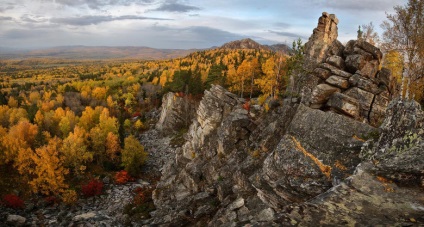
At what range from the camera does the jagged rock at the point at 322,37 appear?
119ft

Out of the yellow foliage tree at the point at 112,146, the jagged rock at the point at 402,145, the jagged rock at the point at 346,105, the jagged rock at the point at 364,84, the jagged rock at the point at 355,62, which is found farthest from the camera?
the yellow foliage tree at the point at 112,146

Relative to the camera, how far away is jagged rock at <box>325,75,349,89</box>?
2573 cm

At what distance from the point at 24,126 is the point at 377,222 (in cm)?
8248

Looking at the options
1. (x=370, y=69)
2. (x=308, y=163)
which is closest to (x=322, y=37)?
(x=370, y=69)

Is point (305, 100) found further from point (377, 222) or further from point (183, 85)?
point (183, 85)

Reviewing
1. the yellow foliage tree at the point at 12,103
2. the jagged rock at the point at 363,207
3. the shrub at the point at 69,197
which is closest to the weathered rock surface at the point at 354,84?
the jagged rock at the point at 363,207

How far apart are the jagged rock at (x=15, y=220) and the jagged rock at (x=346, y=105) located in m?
48.4

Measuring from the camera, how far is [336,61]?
2827 centimetres

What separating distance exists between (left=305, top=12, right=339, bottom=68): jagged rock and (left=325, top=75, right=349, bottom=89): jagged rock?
9.90m

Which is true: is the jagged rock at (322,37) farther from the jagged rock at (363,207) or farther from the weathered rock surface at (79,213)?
the weathered rock surface at (79,213)

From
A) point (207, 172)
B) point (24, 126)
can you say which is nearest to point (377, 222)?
point (207, 172)

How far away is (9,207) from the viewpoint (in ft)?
157

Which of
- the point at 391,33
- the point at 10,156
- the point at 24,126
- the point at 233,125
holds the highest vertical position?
the point at 391,33

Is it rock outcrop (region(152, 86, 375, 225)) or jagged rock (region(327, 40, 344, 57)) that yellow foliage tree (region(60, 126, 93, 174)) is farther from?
jagged rock (region(327, 40, 344, 57))
